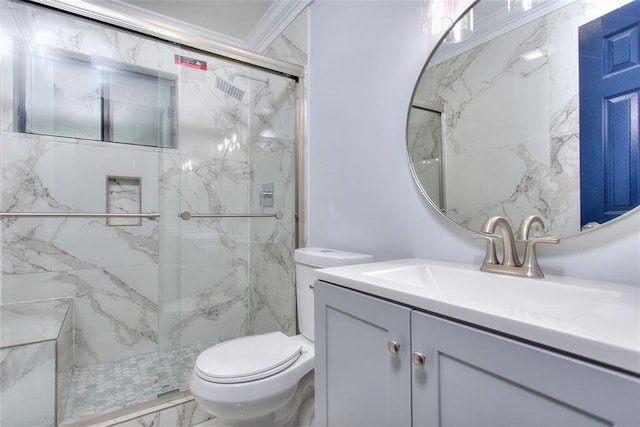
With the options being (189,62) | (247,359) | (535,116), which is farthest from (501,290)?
(189,62)

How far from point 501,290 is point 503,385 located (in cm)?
40

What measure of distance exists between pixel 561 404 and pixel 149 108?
2245 mm

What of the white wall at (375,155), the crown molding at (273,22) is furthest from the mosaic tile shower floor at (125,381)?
the crown molding at (273,22)

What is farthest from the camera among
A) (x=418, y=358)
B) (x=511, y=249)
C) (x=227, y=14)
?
(x=227, y=14)

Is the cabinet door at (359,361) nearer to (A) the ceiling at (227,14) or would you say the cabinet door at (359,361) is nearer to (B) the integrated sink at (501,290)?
(B) the integrated sink at (501,290)

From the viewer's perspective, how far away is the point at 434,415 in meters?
0.60

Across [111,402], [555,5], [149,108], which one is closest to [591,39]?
[555,5]

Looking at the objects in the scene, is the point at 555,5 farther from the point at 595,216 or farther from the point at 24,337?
the point at 24,337

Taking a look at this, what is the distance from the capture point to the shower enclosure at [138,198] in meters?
1.77

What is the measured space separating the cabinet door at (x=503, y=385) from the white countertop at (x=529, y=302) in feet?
0.08

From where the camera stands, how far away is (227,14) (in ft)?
7.21

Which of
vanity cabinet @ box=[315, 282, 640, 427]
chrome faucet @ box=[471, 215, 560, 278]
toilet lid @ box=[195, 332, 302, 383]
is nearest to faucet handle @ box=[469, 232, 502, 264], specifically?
chrome faucet @ box=[471, 215, 560, 278]

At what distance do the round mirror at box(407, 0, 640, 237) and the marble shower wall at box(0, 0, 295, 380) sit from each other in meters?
1.07

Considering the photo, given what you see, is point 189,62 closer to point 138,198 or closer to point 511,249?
point 138,198
